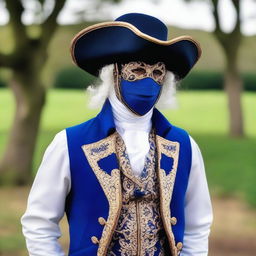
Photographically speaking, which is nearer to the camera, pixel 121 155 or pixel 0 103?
pixel 121 155

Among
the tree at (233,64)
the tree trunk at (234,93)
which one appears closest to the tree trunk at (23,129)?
the tree at (233,64)

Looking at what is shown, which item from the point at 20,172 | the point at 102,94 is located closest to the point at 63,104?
the point at 20,172

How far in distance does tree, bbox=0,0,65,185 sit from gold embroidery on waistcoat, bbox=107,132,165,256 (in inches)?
308

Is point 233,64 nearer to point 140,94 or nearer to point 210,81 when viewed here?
point 140,94

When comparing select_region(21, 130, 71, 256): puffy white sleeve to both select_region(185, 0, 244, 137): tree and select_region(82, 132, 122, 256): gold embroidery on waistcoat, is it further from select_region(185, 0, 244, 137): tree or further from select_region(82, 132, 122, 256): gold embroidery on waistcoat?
select_region(185, 0, 244, 137): tree

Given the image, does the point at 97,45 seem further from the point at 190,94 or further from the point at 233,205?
the point at 190,94

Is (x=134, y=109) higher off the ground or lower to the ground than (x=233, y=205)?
higher

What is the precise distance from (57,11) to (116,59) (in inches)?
325

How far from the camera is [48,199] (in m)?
2.88

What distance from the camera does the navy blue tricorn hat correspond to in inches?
113

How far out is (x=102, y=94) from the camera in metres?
3.00

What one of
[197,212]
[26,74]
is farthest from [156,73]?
[26,74]

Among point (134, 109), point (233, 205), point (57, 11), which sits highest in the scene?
point (57, 11)

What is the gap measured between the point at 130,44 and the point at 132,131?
35 centimetres
